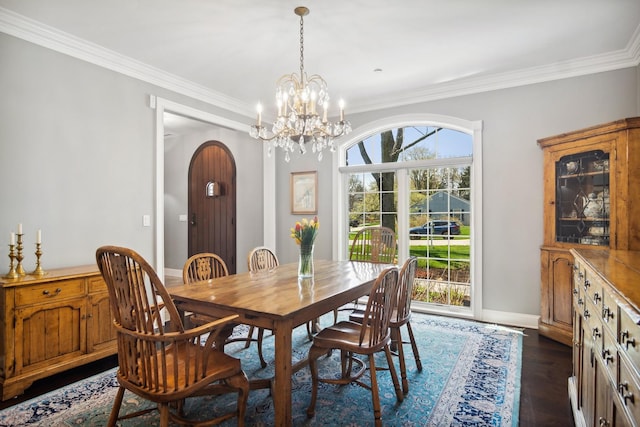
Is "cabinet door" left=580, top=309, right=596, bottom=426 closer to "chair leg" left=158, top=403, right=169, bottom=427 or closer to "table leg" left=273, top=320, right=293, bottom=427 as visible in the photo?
"table leg" left=273, top=320, right=293, bottom=427

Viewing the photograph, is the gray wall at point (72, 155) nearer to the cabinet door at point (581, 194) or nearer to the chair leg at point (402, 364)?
the chair leg at point (402, 364)

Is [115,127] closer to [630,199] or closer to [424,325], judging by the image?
[424,325]

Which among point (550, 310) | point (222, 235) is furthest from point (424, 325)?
point (222, 235)

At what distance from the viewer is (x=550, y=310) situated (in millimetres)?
3471

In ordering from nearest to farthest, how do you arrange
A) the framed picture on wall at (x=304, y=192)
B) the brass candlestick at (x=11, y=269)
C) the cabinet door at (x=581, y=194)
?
1. the brass candlestick at (x=11, y=269)
2. the cabinet door at (x=581, y=194)
3. the framed picture on wall at (x=304, y=192)

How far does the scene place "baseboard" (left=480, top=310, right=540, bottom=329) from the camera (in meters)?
3.84

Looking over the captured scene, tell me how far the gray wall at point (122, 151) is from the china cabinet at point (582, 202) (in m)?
0.33

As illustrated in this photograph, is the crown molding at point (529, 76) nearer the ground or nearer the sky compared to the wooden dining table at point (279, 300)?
nearer the sky

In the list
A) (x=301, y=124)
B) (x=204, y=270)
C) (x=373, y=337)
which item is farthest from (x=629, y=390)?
(x=204, y=270)

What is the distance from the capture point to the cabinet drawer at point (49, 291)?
98.0 inches

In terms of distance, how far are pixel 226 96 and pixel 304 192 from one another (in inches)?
65.2

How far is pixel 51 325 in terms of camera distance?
8.62ft

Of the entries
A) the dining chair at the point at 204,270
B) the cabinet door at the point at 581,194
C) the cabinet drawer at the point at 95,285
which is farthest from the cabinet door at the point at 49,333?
the cabinet door at the point at 581,194

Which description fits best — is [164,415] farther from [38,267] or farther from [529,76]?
[529,76]
